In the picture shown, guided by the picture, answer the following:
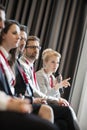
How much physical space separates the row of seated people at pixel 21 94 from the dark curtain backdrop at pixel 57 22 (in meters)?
1.19

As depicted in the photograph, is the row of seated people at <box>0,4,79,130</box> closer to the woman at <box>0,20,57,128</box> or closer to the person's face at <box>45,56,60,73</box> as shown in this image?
the woman at <box>0,20,57,128</box>

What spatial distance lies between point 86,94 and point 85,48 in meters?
0.68

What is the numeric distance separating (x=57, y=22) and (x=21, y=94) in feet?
6.50

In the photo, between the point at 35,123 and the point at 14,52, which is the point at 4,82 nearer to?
the point at 14,52

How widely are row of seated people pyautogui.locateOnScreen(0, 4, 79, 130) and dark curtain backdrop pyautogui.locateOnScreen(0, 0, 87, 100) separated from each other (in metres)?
1.19

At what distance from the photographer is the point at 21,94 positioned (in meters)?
2.48

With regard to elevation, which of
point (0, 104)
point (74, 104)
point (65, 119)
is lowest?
point (74, 104)

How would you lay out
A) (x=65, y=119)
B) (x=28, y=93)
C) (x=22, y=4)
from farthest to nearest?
(x=22, y=4), (x=28, y=93), (x=65, y=119)

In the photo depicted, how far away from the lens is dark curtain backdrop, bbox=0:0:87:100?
13.5 feet

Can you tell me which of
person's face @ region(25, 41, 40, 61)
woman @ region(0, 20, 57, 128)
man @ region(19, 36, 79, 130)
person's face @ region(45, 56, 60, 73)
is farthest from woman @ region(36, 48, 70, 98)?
woman @ region(0, 20, 57, 128)

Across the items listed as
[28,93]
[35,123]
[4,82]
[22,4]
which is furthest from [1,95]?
[22,4]

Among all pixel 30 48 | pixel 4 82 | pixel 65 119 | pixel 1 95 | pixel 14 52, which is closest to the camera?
pixel 1 95

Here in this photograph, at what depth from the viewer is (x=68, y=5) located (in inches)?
167

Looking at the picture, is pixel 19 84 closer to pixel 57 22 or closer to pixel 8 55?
pixel 8 55
